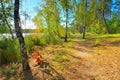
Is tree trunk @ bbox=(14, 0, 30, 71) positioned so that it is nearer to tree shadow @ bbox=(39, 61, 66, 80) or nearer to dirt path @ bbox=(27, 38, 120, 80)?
dirt path @ bbox=(27, 38, 120, 80)

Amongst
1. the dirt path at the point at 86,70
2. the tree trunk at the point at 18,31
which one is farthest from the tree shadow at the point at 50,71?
the tree trunk at the point at 18,31

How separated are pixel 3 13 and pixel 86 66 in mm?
9801

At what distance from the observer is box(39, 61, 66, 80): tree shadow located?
7098 millimetres

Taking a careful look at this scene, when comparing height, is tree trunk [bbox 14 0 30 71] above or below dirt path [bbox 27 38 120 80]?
above

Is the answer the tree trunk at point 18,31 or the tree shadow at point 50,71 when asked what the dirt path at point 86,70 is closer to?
the tree shadow at point 50,71

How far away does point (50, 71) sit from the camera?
773 centimetres

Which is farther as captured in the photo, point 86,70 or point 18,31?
point 86,70

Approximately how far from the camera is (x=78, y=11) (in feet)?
77.5

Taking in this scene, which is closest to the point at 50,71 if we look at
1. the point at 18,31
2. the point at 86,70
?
the point at 86,70

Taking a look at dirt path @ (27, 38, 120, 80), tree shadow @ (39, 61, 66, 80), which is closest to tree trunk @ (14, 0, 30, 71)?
dirt path @ (27, 38, 120, 80)

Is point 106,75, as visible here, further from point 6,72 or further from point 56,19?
point 56,19

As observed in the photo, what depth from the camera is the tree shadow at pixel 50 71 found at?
7098 mm

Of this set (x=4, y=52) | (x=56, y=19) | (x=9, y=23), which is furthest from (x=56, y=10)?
(x=4, y=52)

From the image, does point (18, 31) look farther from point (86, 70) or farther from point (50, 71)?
point (86, 70)
